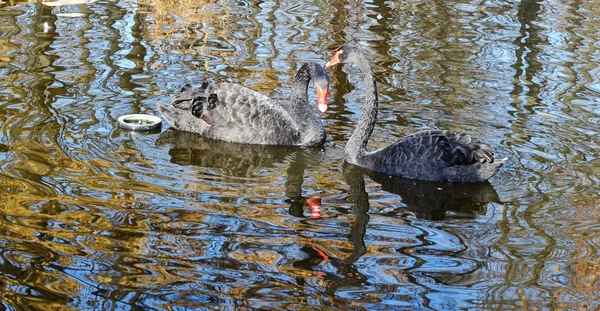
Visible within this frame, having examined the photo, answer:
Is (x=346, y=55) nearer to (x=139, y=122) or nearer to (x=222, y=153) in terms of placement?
(x=222, y=153)

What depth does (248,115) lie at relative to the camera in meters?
7.67

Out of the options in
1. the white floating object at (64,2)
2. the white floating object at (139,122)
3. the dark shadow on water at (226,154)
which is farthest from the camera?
the white floating object at (64,2)

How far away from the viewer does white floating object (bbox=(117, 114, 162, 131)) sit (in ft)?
24.8

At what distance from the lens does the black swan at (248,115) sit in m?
7.62

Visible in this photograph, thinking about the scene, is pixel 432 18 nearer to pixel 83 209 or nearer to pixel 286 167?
pixel 286 167

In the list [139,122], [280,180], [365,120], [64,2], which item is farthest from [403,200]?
[64,2]

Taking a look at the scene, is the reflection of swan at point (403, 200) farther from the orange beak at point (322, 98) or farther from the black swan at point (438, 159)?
the orange beak at point (322, 98)

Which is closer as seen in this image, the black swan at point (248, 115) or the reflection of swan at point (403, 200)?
the reflection of swan at point (403, 200)

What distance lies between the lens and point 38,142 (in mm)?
7062

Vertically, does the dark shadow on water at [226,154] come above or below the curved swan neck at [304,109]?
below

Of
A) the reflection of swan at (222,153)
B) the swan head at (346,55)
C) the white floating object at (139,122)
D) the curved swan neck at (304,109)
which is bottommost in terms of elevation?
the reflection of swan at (222,153)

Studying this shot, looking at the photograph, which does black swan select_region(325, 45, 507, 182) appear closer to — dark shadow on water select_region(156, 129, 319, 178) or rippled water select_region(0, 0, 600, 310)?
rippled water select_region(0, 0, 600, 310)

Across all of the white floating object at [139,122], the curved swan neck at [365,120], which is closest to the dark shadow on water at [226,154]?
the white floating object at [139,122]

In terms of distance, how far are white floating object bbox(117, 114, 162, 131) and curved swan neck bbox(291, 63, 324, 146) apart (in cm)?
118
